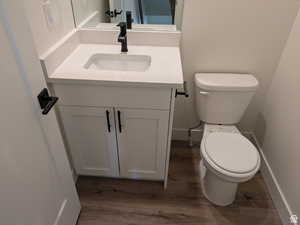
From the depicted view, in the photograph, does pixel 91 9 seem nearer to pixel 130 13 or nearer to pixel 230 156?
pixel 130 13

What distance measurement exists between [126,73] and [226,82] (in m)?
0.71

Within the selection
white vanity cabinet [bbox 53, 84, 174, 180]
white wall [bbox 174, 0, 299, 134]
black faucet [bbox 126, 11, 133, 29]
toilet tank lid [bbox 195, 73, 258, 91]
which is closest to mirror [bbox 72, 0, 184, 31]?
black faucet [bbox 126, 11, 133, 29]

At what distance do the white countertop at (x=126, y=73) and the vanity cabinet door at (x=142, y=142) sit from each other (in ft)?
0.61

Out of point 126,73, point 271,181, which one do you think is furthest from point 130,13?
point 271,181

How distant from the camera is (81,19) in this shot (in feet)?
4.98

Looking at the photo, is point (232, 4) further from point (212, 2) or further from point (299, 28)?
point (299, 28)

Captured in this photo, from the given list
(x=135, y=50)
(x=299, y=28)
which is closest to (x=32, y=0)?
(x=135, y=50)

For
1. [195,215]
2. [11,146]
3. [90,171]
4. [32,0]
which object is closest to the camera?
[11,146]

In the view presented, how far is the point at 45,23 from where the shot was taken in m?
1.11

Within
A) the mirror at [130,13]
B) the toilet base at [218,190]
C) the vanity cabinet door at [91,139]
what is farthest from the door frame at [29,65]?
the toilet base at [218,190]

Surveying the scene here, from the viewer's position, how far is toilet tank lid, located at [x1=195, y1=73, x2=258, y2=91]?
142 centimetres

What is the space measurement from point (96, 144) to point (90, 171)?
0.90 feet

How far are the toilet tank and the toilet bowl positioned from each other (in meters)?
0.09

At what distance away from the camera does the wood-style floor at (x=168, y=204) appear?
54.8 inches
